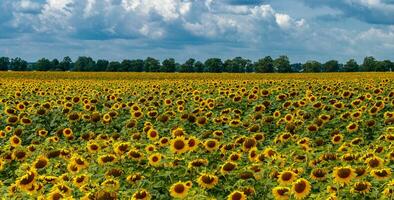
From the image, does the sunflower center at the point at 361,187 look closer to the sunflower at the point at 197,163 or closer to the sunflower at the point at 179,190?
the sunflower at the point at 179,190

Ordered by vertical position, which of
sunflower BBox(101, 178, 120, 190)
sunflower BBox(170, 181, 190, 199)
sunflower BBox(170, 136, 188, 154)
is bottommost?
sunflower BBox(170, 181, 190, 199)

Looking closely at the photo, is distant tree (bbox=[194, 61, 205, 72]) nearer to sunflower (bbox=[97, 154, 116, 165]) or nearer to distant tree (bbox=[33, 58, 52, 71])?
distant tree (bbox=[33, 58, 52, 71])

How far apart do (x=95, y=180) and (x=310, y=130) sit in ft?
20.2

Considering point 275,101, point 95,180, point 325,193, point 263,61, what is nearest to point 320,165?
point 325,193

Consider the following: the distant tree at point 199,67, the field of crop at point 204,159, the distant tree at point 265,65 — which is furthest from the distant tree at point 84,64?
the field of crop at point 204,159

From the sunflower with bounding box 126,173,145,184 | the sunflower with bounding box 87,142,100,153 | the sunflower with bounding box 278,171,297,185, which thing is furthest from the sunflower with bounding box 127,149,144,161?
the sunflower with bounding box 278,171,297,185

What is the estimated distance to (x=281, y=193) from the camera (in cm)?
604

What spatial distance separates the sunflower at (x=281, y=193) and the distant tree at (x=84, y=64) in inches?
4136

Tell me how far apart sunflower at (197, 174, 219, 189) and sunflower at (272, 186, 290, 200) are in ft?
3.02

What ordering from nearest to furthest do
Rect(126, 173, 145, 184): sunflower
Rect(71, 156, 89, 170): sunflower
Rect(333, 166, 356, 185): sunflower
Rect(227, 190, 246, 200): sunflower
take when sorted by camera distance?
1. Rect(227, 190, 246, 200): sunflower
2. Rect(333, 166, 356, 185): sunflower
3. Rect(126, 173, 145, 184): sunflower
4. Rect(71, 156, 89, 170): sunflower

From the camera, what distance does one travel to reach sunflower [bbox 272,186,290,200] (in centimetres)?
603

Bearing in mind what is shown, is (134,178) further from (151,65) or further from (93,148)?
(151,65)

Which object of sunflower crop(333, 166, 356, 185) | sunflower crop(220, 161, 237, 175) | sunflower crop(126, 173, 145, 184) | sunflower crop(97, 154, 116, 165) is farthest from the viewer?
sunflower crop(97, 154, 116, 165)

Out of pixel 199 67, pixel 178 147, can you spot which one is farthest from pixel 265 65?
pixel 178 147
